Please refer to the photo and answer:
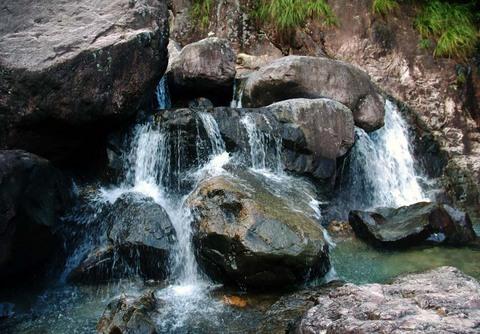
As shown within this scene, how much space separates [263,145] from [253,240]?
293 centimetres

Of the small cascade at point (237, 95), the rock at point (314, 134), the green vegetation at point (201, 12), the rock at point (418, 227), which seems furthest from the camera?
the green vegetation at point (201, 12)

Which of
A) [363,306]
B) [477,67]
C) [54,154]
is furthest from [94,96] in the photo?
[477,67]

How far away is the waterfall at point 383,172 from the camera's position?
9.55m

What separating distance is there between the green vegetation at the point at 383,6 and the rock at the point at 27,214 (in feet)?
29.0

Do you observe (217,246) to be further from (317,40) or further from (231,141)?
(317,40)

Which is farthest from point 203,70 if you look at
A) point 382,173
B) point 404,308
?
point 404,308

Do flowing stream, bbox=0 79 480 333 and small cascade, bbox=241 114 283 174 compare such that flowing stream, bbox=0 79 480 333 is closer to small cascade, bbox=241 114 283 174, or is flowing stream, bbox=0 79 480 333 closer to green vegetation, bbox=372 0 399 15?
small cascade, bbox=241 114 283 174

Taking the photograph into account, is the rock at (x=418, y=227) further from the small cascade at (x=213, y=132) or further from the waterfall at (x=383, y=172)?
the small cascade at (x=213, y=132)

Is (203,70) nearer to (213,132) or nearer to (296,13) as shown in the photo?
(213,132)

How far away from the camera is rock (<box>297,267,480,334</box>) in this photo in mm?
3389

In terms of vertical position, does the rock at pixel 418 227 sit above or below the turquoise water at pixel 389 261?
above

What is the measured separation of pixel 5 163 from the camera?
A: 19.4ft

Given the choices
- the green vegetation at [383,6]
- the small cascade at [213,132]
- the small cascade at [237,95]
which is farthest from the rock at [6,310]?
the green vegetation at [383,6]

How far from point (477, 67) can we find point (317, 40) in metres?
3.85
